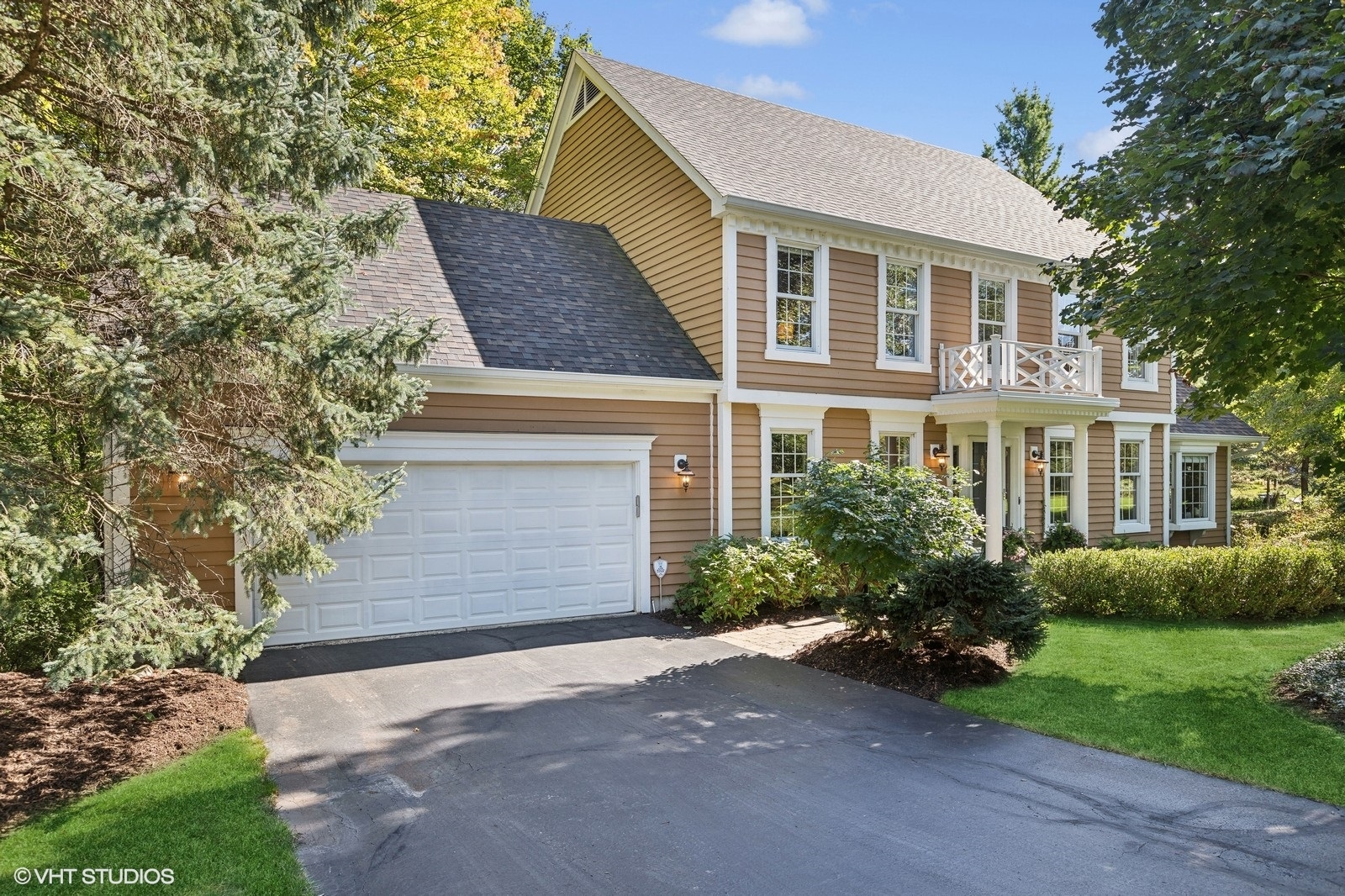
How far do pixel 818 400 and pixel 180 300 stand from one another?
30.5 ft

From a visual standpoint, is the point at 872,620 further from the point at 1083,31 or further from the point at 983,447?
the point at 983,447

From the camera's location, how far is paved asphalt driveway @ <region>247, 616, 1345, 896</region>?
13.4 ft

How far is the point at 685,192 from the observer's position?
501 inches

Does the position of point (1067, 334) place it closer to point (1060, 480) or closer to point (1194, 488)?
point (1060, 480)

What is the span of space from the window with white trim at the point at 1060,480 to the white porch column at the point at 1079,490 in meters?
0.10

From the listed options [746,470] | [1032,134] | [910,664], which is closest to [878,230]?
[746,470]

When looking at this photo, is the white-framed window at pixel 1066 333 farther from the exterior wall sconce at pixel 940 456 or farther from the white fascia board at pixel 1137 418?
the exterior wall sconce at pixel 940 456

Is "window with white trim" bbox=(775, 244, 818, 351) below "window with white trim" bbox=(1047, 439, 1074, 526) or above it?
above

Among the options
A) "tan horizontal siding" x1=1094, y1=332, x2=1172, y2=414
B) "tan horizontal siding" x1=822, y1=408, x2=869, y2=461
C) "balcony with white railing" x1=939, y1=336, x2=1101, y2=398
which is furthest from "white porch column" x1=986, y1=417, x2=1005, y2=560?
"tan horizontal siding" x1=1094, y1=332, x2=1172, y2=414

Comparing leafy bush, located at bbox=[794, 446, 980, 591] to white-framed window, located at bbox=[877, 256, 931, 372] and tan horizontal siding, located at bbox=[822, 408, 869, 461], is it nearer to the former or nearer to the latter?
tan horizontal siding, located at bbox=[822, 408, 869, 461]

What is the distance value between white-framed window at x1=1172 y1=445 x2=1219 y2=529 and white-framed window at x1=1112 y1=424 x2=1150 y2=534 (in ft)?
5.78

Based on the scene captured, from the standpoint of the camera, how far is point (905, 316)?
13.8m

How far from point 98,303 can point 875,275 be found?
10.8 metres

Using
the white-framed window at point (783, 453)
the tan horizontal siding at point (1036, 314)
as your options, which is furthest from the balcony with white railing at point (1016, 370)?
the white-framed window at point (783, 453)
